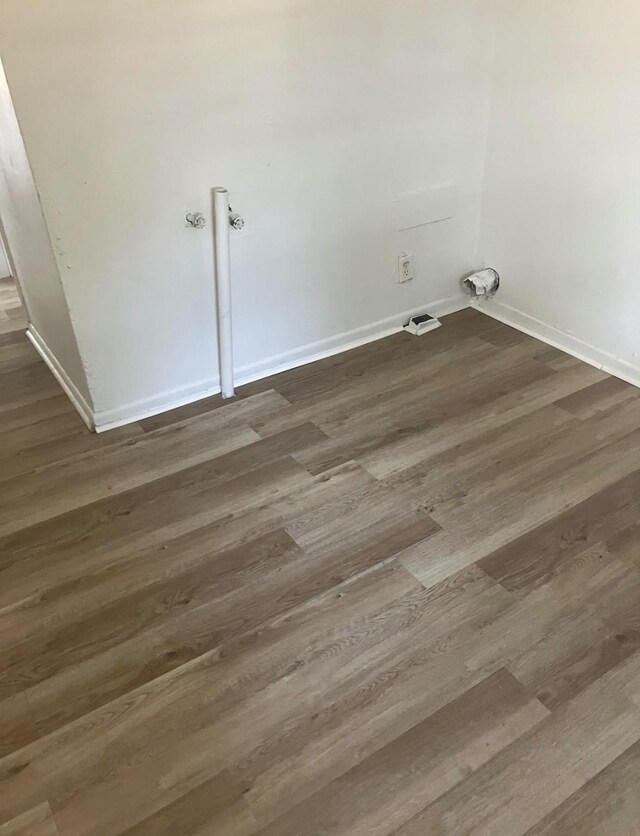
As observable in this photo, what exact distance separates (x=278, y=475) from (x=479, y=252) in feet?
4.67

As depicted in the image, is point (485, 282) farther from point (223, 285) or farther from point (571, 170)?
point (223, 285)

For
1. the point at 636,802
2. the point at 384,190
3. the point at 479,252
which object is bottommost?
the point at 636,802

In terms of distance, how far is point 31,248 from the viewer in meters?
2.11

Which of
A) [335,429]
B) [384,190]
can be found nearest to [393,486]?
[335,429]

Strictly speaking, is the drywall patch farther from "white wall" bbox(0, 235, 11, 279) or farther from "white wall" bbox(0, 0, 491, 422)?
"white wall" bbox(0, 235, 11, 279)

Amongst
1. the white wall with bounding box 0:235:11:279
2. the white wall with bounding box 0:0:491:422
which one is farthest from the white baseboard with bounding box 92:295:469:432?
the white wall with bounding box 0:235:11:279

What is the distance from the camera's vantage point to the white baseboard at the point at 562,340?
2.40 m

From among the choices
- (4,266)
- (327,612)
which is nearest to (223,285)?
(327,612)

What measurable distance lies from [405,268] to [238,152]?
2.82 feet

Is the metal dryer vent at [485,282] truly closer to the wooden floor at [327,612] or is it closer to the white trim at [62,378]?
the wooden floor at [327,612]

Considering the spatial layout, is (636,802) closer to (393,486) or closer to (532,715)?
(532,715)

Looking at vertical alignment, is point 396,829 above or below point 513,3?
below

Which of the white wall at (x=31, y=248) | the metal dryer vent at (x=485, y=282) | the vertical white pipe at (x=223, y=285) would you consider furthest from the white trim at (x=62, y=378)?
the metal dryer vent at (x=485, y=282)

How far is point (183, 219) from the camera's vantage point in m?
2.03
